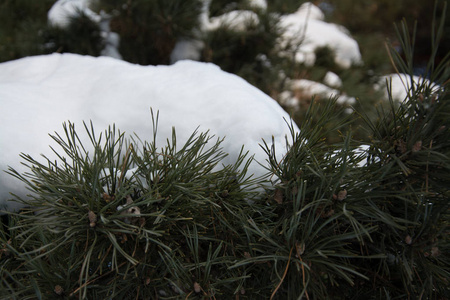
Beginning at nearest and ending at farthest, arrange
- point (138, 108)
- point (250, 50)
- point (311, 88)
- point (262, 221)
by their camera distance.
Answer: point (262, 221), point (138, 108), point (250, 50), point (311, 88)

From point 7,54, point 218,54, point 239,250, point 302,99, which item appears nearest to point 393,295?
point 239,250

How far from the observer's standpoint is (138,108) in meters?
0.46

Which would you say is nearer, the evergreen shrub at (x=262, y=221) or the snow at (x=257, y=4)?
the evergreen shrub at (x=262, y=221)

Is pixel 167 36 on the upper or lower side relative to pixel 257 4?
lower

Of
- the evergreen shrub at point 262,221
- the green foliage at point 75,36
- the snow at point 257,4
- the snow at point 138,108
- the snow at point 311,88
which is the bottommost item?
the evergreen shrub at point 262,221

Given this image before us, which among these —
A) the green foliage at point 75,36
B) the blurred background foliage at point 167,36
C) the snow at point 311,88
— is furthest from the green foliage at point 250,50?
the green foliage at point 75,36

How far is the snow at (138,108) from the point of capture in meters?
0.41

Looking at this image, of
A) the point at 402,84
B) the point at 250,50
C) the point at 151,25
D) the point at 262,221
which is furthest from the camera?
the point at 402,84

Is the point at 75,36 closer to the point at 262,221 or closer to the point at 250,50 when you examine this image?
the point at 250,50

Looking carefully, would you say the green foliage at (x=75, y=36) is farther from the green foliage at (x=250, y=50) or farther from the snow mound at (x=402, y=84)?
the snow mound at (x=402, y=84)

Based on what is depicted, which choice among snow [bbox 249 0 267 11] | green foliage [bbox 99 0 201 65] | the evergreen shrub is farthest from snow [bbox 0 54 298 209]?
snow [bbox 249 0 267 11]

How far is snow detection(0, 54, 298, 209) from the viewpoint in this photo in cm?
41

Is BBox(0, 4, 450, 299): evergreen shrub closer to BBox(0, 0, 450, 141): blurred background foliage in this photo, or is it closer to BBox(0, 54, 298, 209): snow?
BBox(0, 54, 298, 209): snow

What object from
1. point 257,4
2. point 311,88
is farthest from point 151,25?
point 311,88
